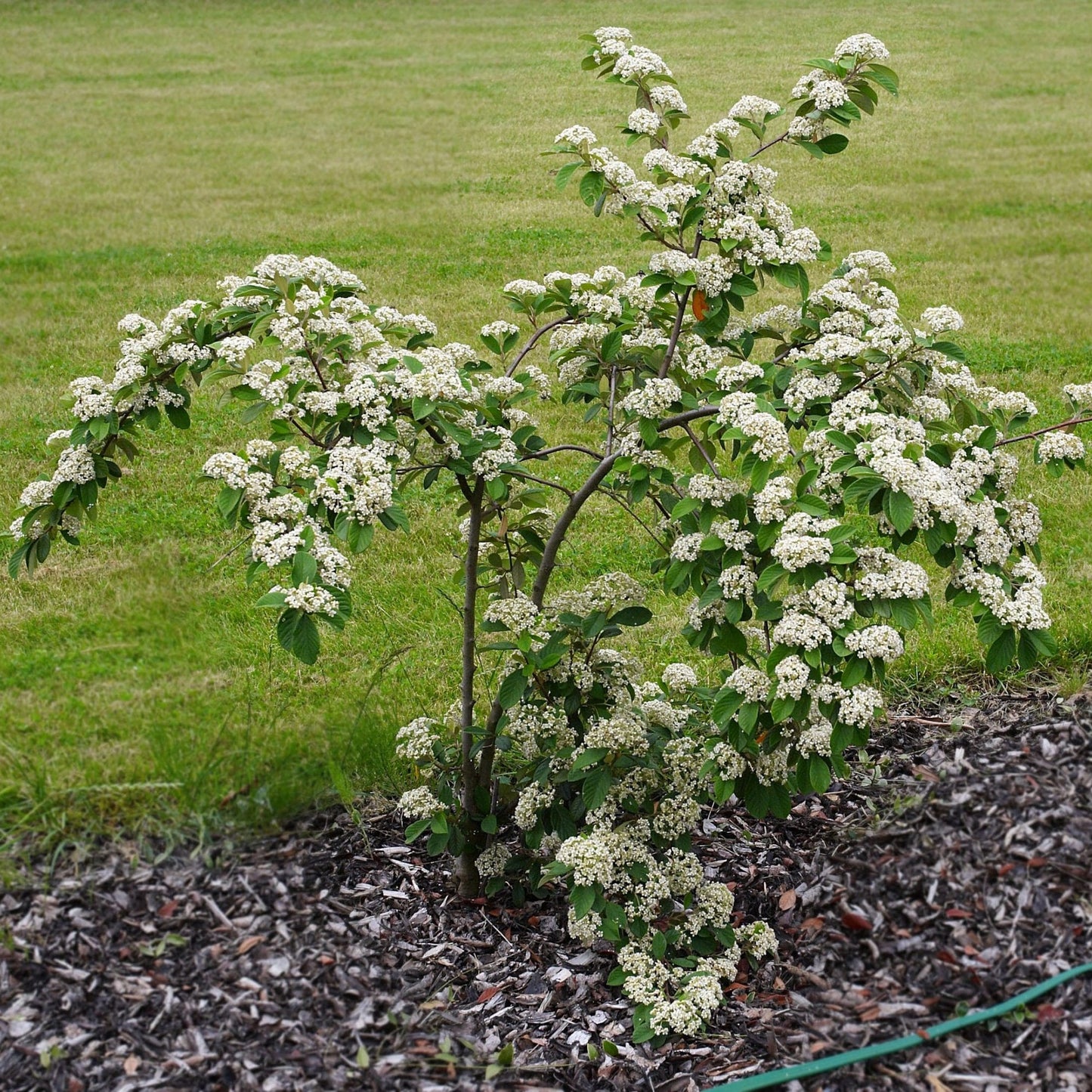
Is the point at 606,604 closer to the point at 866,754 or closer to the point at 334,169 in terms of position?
the point at 866,754

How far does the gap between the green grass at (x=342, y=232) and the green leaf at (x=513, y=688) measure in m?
0.73

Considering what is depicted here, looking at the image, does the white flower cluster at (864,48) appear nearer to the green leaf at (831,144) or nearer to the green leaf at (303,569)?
the green leaf at (831,144)

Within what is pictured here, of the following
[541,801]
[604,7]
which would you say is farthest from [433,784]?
[604,7]

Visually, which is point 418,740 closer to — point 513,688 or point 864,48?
point 513,688

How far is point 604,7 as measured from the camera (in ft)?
58.0

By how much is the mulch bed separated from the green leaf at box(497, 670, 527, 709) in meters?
0.62

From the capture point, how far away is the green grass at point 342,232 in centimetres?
364

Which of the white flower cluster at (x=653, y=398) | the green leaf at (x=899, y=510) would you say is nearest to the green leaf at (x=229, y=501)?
the white flower cluster at (x=653, y=398)

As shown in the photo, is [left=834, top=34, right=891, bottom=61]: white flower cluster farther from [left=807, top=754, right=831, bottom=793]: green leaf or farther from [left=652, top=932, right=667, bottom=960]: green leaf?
[left=652, top=932, right=667, bottom=960]: green leaf

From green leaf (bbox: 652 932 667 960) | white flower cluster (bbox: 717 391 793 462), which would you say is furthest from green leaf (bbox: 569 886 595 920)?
white flower cluster (bbox: 717 391 793 462)

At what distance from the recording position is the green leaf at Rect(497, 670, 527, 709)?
2707mm

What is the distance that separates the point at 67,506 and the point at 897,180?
30.8ft

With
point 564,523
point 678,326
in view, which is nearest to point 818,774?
point 564,523

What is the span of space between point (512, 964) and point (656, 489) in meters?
1.17
